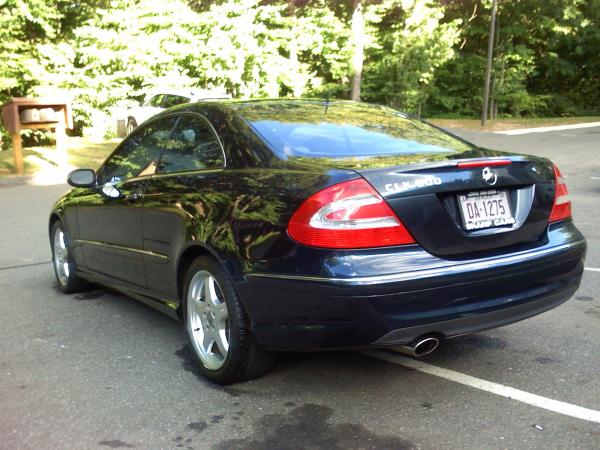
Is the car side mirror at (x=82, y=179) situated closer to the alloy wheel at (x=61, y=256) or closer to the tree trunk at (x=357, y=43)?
the alloy wheel at (x=61, y=256)

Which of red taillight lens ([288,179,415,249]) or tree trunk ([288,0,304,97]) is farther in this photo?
tree trunk ([288,0,304,97])

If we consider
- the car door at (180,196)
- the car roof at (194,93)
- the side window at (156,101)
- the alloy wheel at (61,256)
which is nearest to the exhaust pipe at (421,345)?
the car door at (180,196)

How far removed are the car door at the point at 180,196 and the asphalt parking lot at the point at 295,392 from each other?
0.58 meters

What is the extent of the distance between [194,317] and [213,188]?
29.8 inches

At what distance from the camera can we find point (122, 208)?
4.53 metres

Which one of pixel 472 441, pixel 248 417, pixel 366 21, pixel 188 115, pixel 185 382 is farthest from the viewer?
pixel 366 21

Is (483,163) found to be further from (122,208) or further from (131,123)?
(131,123)

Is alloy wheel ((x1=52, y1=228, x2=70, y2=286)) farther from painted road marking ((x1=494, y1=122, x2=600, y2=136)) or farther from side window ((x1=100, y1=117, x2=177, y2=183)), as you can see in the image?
painted road marking ((x1=494, y1=122, x2=600, y2=136))

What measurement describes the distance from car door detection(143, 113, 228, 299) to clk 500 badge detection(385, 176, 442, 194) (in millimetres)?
921

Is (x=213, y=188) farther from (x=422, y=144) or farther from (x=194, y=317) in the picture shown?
(x=422, y=144)

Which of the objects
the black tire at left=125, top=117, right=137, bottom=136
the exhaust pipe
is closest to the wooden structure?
the black tire at left=125, top=117, right=137, bottom=136

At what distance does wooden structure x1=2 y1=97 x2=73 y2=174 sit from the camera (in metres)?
13.7

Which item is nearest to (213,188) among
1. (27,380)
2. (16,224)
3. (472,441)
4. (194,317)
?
(194,317)

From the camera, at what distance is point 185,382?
371 cm
